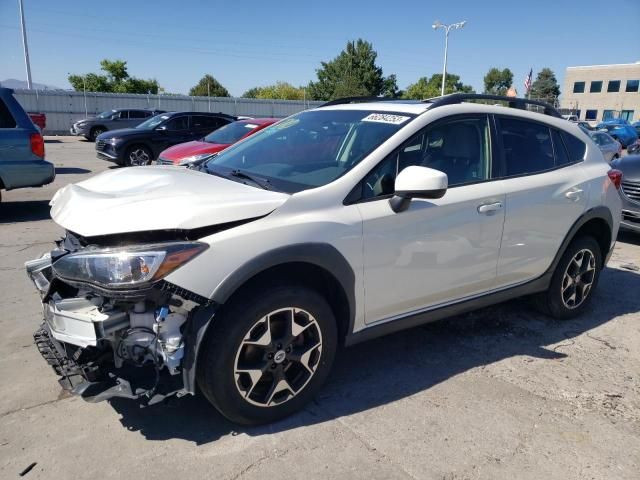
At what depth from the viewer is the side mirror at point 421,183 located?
2777 mm

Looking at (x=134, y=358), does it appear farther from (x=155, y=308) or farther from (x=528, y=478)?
(x=528, y=478)

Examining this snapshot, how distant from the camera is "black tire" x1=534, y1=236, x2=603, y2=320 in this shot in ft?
14.0

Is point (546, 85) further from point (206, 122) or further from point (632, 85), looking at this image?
point (206, 122)

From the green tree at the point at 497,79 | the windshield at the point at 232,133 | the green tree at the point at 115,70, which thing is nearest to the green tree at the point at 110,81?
the green tree at the point at 115,70

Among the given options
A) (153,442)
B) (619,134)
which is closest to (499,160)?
(153,442)

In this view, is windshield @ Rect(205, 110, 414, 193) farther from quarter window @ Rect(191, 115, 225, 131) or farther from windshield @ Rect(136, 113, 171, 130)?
quarter window @ Rect(191, 115, 225, 131)

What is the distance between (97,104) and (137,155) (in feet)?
66.6

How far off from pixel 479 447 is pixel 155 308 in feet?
5.96

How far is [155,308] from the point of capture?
2.49m

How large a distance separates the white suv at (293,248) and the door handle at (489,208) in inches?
0.8

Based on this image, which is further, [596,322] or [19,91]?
[19,91]

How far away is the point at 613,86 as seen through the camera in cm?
6988

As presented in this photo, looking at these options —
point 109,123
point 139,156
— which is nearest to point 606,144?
point 139,156

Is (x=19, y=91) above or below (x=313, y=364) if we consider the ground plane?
above
